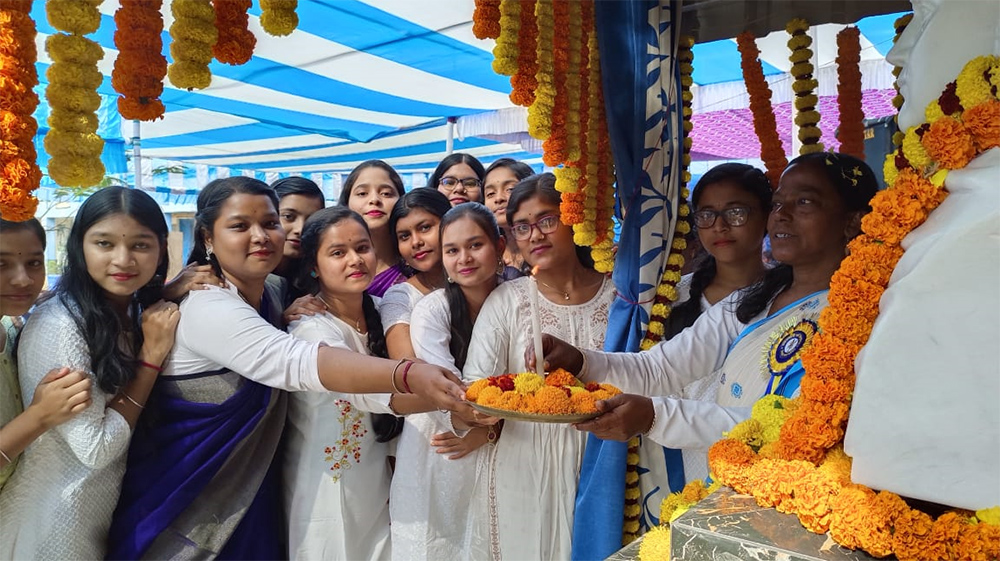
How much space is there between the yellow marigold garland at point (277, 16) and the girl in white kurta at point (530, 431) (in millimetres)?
999

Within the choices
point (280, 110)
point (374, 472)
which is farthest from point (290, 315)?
point (280, 110)

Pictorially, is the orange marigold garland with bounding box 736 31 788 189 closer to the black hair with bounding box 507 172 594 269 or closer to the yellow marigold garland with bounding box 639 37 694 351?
the yellow marigold garland with bounding box 639 37 694 351

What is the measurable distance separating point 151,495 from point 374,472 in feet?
2.28

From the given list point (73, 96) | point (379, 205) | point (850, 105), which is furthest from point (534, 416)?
point (850, 105)

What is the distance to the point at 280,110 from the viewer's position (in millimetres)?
5613

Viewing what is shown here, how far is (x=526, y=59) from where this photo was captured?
7.64 ft

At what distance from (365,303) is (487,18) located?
1.09 meters

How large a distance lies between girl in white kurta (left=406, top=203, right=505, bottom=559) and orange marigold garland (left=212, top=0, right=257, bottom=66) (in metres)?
0.90

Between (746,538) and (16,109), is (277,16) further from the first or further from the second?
(746,538)

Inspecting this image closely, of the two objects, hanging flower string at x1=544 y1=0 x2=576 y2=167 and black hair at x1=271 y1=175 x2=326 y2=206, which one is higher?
hanging flower string at x1=544 y1=0 x2=576 y2=167

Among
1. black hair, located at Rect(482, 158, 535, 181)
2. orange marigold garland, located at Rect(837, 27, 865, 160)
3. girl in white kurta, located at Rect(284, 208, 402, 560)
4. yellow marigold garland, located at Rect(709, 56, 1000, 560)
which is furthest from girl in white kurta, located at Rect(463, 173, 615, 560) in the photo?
orange marigold garland, located at Rect(837, 27, 865, 160)

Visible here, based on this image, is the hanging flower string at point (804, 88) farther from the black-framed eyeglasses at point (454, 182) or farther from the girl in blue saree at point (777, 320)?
the black-framed eyeglasses at point (454, 182)

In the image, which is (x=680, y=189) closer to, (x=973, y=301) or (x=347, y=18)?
(x=973, y=301)

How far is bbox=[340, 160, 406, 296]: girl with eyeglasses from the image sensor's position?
3.08 m
